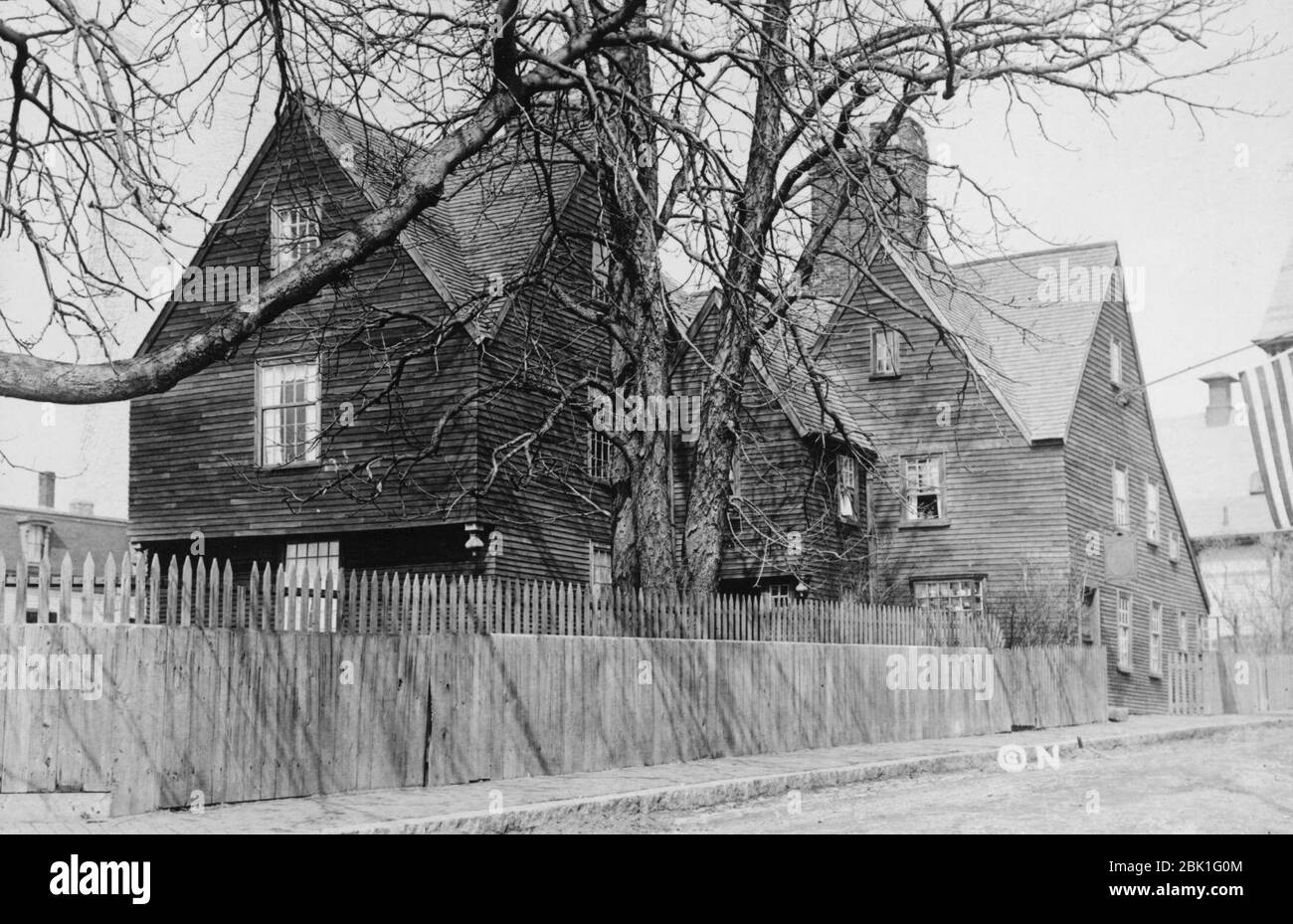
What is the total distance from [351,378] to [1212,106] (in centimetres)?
1494

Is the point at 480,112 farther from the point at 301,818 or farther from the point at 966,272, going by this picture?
the point at 966,272

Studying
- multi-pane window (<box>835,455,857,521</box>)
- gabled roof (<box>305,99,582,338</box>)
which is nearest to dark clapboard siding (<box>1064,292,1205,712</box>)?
multi-pane window (<box>835,455,857,521</box>)

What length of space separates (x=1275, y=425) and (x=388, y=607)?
13.1m

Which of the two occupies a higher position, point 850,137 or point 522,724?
point 850,137

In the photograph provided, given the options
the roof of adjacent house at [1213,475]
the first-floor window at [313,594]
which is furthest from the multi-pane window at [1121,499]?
the first-floor window at [313,594]

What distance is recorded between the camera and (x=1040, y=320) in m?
36.2

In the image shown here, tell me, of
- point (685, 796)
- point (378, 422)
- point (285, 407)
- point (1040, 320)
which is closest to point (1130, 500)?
point (1040, 320)

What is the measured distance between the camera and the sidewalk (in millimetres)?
10320

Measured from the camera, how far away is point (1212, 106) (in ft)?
55.1

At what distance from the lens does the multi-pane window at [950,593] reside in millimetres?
33781

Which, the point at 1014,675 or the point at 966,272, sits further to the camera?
the point at 966,272

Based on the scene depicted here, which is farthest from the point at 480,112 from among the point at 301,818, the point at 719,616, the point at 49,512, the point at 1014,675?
the point at 49,512

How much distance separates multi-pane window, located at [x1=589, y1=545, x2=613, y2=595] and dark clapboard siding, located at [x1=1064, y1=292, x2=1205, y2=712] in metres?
11.2

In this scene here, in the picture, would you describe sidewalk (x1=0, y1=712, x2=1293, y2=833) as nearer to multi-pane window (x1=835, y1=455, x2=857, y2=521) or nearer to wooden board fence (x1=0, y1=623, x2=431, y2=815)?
wooden board fence (x1=0, y1=623, x2=431, y2=815)
